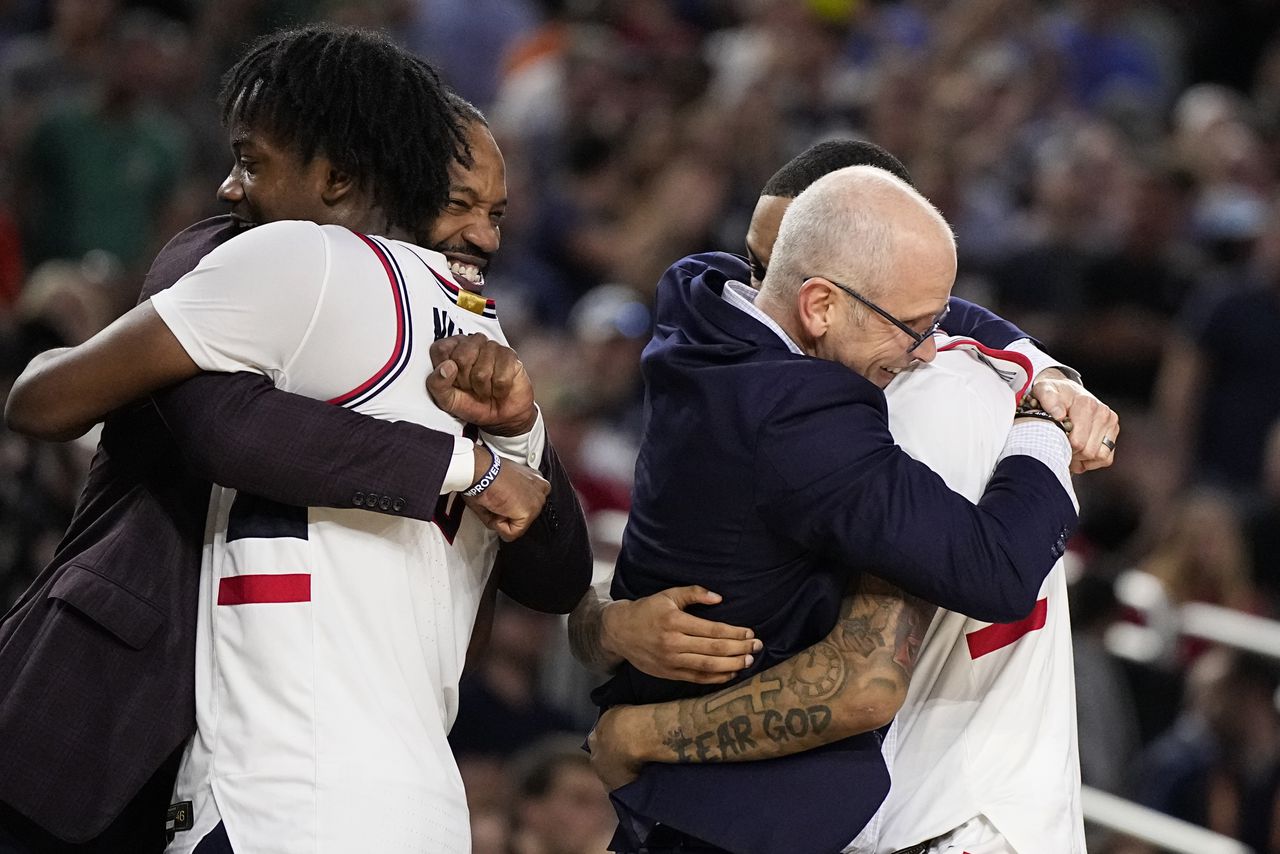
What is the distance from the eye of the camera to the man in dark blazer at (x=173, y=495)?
2.58 metres

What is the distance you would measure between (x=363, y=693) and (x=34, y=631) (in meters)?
0.49

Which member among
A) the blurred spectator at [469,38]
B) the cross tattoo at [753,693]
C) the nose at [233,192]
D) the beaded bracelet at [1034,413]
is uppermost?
the nose at [233,192]

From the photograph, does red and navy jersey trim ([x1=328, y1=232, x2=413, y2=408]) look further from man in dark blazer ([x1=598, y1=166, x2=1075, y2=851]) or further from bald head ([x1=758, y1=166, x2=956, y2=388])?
bald head ([x1=758, y1=166, x2=956, y2=388])

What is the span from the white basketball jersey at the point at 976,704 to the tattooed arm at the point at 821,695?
0.14 meters

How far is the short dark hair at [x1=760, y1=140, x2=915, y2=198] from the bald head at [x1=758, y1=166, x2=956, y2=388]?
48 cm

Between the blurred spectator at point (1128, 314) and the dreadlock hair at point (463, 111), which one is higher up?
the dreadlock hair at point (463, 111)

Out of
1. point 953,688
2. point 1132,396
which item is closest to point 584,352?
point 1132,396

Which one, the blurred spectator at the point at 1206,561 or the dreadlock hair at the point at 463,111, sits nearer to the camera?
the dreadlock hair at the point at 463,111

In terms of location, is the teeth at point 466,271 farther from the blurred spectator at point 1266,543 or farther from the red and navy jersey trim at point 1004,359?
the blurred spectator at point 1266,543

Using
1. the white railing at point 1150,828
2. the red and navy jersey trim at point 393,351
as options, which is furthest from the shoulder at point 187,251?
the white railing at point 1150,828

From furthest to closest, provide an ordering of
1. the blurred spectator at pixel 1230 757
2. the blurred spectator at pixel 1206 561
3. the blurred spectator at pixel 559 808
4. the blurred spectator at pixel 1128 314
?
the blurred spectator at pixel 1128 314, the blurred spectator at pixel 1206 561, the blurred spectator at pixel 1230 757, the blurred spectator at pixel 559 808

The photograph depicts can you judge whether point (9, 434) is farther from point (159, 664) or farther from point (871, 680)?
point (871, 680)

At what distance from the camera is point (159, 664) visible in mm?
2652

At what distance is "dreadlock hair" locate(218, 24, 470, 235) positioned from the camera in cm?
277
